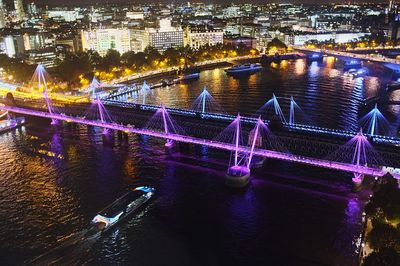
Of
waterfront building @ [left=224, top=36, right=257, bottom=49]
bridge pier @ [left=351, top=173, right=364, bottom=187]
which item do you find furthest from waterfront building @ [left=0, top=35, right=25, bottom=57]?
bridge pier @ [left=351, top=173, right=364, bottom=187]

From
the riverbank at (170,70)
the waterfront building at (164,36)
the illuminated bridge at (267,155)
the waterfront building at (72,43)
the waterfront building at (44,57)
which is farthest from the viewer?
the waterfront building at (72,43)

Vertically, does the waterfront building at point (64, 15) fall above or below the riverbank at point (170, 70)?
above

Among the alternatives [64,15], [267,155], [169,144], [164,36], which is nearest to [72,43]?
[164,36]

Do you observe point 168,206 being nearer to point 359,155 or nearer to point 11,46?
point 359,155

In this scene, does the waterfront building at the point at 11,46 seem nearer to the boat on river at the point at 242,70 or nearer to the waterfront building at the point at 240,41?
the boat on river at the point at 242,70

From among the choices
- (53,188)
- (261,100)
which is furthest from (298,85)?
(53,188)

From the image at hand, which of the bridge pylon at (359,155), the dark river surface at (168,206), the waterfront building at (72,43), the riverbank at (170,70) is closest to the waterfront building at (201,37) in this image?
→ the riverbank at (170,70)
